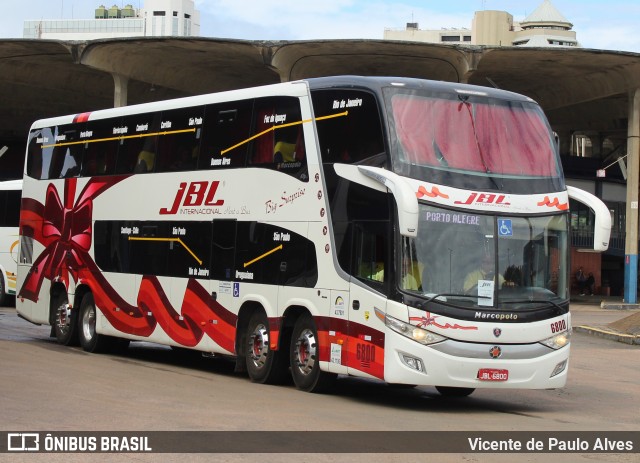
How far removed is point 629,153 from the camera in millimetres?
48219

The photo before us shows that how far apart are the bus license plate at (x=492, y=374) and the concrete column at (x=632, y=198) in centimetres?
3493

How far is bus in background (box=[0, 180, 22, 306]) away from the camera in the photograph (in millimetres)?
34125

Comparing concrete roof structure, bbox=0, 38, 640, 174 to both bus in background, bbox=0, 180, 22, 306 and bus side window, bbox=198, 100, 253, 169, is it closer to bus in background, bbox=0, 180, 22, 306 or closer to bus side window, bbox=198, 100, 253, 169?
bus in background, bbox=0, 180, 22, 306

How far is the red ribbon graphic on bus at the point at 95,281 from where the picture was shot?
59.5ft

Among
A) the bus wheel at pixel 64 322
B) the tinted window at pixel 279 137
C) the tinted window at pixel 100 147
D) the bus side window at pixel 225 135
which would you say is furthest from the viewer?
the bus wheel at pixel 64 322

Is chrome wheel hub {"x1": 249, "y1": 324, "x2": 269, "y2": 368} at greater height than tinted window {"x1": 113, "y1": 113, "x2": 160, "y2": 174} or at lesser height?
lesser

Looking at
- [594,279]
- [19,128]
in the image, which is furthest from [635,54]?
[19,128]

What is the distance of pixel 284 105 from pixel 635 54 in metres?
31.6

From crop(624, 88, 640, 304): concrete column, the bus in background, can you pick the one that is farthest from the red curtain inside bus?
crop(624, 88, 640, 304): concrete column

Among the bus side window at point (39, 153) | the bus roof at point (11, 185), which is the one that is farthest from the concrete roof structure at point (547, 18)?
the bus side window at point (39, 153)

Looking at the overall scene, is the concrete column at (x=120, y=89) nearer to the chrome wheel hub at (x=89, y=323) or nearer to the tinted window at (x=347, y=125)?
the chrome wheel hub at (x=89, y=323)

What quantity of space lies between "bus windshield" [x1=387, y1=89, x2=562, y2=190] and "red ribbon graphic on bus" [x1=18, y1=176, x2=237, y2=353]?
4.43 m

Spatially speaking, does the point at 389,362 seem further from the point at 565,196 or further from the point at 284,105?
the point at 284,105

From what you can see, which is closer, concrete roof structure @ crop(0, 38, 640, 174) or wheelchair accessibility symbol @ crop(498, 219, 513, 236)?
wheelchair accessibility symbol @ crop(498, 219, 513, 236)
